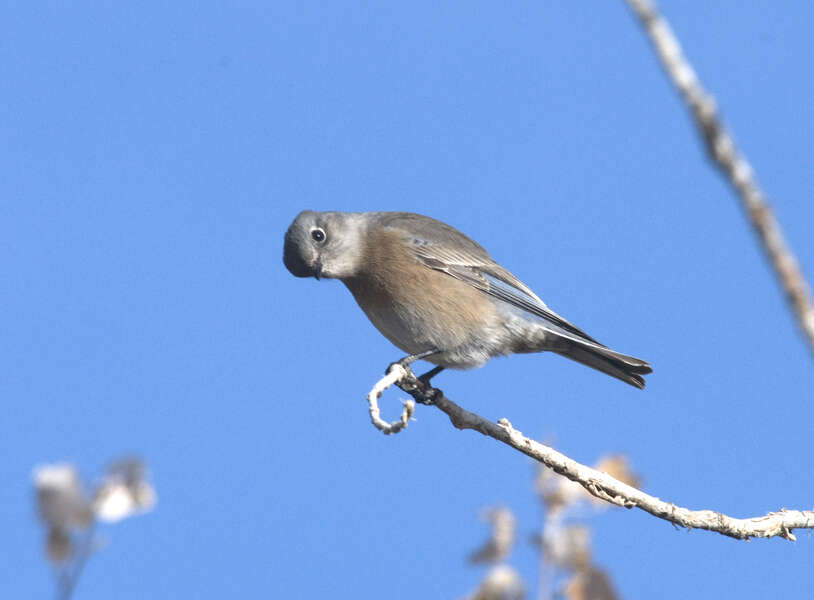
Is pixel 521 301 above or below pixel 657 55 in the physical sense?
above

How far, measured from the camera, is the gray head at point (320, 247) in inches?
273

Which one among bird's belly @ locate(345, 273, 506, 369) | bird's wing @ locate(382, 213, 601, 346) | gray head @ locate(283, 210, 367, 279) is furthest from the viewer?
gray head @ locate(283, 210, 367, 279)

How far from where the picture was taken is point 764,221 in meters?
1.01

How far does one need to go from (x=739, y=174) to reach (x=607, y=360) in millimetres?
5630

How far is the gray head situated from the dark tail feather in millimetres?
1631

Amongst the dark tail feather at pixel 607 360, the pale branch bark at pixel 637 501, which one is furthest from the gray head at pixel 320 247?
the pale branch bark at pixel 637 501

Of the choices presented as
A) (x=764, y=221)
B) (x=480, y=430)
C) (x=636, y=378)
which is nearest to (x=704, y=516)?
(x=480, y=430)

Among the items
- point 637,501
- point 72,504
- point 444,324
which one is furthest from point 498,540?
point 444,324

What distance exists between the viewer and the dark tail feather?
6.41m

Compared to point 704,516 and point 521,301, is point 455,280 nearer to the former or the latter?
point 521,301

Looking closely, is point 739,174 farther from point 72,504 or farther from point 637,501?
point 637,501

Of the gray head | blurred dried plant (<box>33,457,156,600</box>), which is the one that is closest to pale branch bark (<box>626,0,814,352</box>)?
blurred dried plant (<box>33,457,156,600</box>)

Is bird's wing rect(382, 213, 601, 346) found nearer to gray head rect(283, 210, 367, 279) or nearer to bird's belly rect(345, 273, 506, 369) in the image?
bird's belly rect(345, 273, 506, 369)

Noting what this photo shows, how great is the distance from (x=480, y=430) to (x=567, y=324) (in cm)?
191
